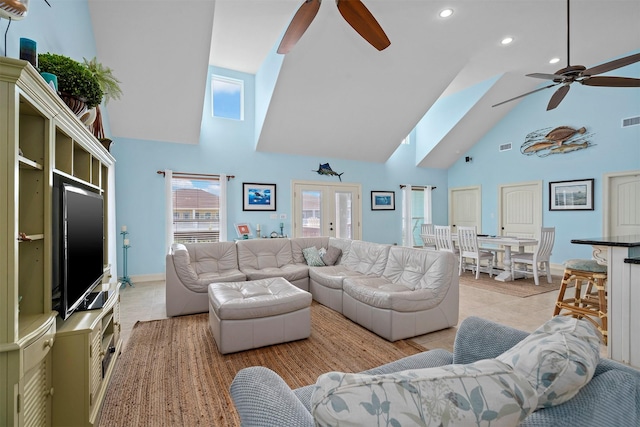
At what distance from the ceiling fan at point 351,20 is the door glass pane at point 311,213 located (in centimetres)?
431

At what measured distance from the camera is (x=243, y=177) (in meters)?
6.16

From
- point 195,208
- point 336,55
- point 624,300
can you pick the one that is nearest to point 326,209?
point 195,208

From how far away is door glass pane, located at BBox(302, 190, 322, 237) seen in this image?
269 inches

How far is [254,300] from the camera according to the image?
2.65 meters

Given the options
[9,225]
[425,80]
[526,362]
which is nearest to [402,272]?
[526,362]

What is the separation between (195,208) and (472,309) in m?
5.00

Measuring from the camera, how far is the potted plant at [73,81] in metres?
1.77

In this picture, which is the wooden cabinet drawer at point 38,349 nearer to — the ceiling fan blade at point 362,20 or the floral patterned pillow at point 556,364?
the floral patterned pillow at point 556,364

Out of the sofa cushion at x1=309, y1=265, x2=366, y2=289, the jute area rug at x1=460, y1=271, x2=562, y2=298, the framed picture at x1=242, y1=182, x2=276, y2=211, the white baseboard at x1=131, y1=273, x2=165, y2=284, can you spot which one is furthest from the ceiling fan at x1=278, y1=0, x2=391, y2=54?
the white baseboard at x1=131, y1=273, x2=165, y2=284

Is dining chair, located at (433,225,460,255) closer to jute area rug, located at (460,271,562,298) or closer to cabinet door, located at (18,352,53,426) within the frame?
jute area rug, located at (460,271,562,298)

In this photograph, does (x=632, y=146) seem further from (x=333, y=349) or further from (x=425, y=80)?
(x=333, y=349)

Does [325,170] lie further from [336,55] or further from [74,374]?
[74,374]

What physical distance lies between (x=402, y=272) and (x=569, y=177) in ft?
16.8

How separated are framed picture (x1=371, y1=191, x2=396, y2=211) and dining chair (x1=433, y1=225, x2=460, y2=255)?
73.6 inches
